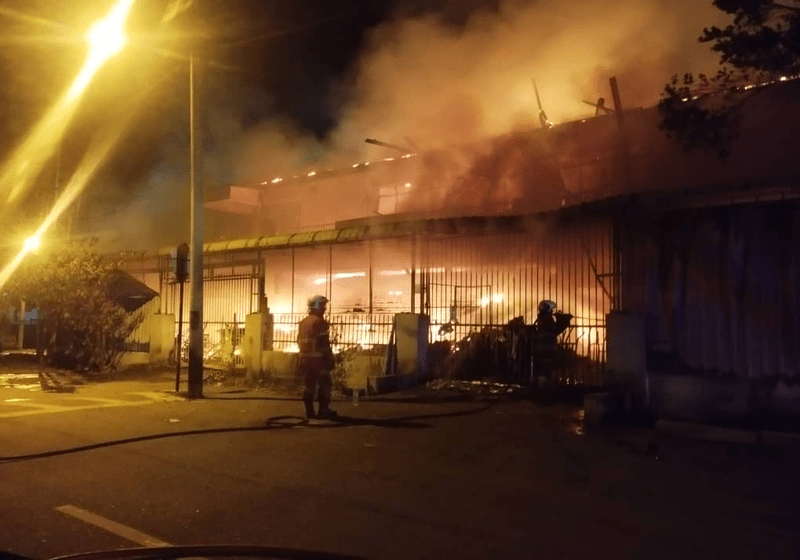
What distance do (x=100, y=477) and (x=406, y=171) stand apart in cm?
2061

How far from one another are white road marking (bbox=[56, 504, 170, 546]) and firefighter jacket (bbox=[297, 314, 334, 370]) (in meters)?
4.28

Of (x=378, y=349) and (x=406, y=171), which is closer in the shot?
(x=378, y=349)

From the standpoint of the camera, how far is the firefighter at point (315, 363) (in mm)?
9258

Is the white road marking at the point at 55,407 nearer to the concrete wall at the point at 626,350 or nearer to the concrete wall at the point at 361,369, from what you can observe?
the concrete wall at the point at 361,369

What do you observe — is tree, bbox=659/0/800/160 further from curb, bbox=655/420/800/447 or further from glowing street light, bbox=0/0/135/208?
glowing street light, bbox=0/0/135/208

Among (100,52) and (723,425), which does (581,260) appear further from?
(100,52)

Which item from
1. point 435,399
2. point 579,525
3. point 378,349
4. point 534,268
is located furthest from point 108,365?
point 579,525

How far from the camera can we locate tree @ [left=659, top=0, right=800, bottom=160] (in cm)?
809

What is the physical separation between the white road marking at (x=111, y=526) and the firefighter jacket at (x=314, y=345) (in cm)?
428

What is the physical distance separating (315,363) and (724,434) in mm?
4877

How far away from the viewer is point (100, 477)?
612cm

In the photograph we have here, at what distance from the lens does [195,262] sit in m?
11.7

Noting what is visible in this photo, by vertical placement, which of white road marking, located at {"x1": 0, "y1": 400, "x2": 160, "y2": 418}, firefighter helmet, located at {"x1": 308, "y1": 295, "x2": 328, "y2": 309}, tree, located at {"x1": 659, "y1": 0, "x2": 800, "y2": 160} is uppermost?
tree, located at {"x1": 659, "y1": 0, "x2": 800, "y2": 160}

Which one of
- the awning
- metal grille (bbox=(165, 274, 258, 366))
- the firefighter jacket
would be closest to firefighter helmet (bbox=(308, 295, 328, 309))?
the firefighter jacket
